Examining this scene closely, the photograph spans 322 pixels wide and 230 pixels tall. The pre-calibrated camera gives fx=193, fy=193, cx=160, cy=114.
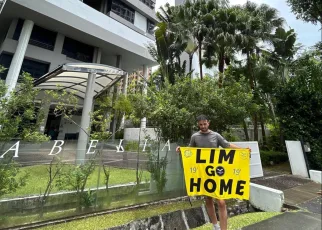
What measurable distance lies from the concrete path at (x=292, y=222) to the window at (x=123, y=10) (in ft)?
70.0

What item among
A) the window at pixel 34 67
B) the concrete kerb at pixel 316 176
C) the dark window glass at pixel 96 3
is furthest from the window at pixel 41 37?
the concrete kerb at pixel 316 176

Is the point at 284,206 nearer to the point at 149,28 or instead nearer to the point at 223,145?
the point at 223,145

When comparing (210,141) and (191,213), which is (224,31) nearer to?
(210,141)

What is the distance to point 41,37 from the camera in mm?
15258

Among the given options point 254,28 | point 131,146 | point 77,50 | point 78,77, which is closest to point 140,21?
point 77,50

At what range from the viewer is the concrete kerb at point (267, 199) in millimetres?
4266

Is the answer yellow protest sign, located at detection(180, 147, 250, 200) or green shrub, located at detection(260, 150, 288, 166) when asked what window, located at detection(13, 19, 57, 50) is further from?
green shrub, located at detection(260, 150, 288, 166)

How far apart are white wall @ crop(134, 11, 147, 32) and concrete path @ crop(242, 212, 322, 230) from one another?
2232 centimetres

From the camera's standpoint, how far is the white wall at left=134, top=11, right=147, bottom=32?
2189 centimetres

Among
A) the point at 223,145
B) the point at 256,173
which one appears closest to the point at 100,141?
the point at 223,145

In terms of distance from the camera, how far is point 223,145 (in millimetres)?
3346

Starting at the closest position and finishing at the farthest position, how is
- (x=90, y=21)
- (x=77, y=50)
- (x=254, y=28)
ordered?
(x=254, y=28) < (x=90, y=21) < (x=77, y=50)

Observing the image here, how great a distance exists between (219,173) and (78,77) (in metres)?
10.1

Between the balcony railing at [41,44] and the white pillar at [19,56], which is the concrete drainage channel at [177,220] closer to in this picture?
the white pillar at [19,56]
